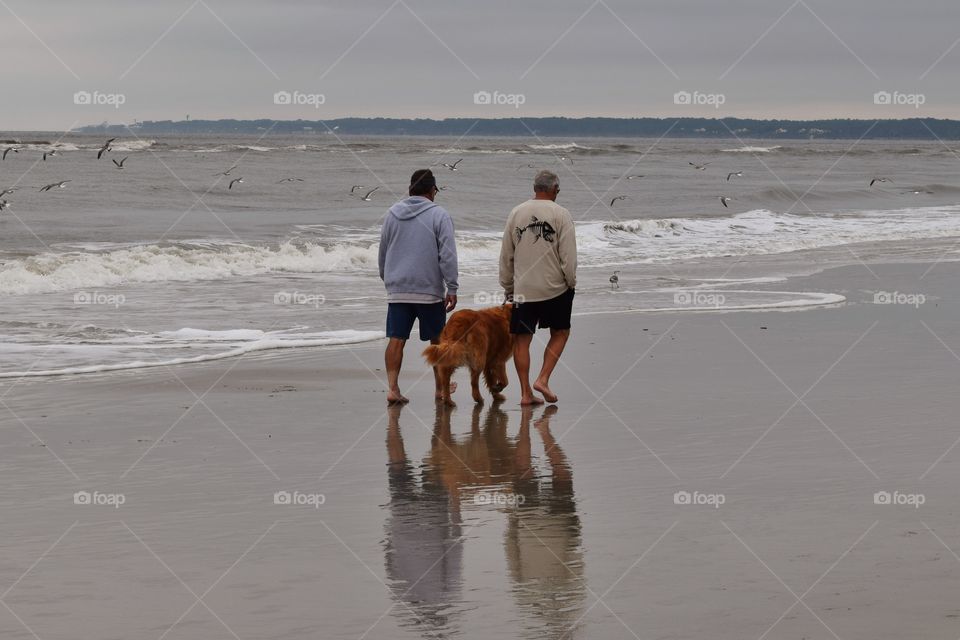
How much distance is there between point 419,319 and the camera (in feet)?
28.5

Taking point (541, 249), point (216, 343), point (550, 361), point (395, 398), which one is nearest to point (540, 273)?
point (541, 249)

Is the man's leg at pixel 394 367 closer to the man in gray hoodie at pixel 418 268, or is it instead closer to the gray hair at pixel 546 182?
the man in gray hoodie at pixel 418 268

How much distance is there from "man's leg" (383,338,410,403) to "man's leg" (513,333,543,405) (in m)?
0.77

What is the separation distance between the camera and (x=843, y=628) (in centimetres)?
417

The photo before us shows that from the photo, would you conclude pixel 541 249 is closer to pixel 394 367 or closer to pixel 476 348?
pixel 476 348

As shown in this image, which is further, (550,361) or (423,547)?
(550,361)

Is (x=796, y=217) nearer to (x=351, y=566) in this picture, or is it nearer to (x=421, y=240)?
(x=421, y=240)

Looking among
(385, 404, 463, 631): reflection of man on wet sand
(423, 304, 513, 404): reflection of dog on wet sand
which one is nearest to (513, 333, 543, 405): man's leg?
(423, 304, 513, 404): reflection of dog on wet sand

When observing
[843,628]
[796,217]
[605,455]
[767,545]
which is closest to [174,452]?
[605,455]

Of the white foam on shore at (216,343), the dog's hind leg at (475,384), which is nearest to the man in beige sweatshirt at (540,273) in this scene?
the dog's hind leg at (475,384)

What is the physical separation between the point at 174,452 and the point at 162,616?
8.62 feet

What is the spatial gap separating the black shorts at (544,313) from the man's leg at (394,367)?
817mm

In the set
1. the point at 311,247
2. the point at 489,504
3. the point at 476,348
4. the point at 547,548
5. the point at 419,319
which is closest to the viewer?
the point at 547,548

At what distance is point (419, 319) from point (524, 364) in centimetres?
77
